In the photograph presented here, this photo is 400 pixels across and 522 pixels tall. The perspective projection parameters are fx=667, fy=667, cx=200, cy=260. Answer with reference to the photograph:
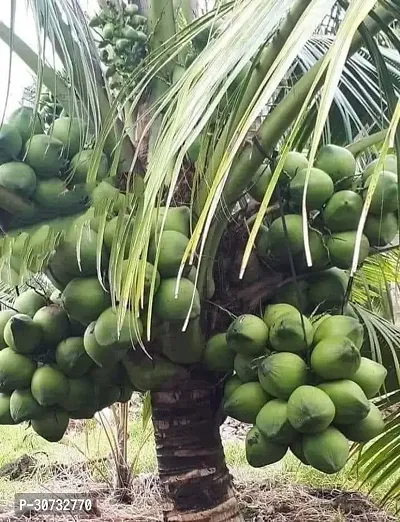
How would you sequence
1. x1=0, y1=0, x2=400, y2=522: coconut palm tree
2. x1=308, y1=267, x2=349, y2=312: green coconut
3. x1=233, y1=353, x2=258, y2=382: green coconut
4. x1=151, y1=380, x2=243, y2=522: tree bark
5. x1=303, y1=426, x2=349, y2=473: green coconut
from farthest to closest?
x1=151, y1=380, x2=243, y2=522: tree bark
x1=308, y1=267, x2=349, y2=312: green coconut
x1=233, y1=353, x2=258, y2=382: green coconut
x1=303, y1=426, x2=349, y2=473: green coconut
x1=0, y1=0, x2=400, y2=522: coconut palm tree

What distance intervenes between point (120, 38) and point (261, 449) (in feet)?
2.57

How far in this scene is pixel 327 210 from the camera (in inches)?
45.0

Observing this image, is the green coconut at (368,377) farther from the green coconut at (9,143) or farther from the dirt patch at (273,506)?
the dirt patch at (273,506)

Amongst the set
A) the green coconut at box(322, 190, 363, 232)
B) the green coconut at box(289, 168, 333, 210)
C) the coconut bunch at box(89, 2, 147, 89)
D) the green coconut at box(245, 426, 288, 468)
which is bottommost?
the green coconut at box(245, 426, 288, 468)

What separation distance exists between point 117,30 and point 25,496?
2389 mm

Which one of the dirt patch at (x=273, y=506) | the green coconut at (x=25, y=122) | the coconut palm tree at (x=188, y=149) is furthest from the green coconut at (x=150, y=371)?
the dirt patch at (x=273, y=506)

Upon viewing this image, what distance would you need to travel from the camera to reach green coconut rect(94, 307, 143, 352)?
1.07 meters

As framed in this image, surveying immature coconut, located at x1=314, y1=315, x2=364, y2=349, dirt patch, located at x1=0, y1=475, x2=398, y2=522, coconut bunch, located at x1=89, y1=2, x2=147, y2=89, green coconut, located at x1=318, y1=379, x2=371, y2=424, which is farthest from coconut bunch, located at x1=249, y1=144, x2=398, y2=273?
dirt patch, located at x1=0, y1=475, x2=398, y2=522

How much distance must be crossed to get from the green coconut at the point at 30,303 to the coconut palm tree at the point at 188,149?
0.44 feet

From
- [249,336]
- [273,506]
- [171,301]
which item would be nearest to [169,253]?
[171,301]

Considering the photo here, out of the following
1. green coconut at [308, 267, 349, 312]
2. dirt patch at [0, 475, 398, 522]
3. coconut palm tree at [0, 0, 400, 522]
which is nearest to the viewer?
coconut palm tree at [0, 0, 400, 522]

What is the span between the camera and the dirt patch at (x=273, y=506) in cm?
246

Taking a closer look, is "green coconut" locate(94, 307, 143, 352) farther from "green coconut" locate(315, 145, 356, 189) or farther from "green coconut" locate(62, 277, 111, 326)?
"green coconut" locate(315, 145, 356, 189)

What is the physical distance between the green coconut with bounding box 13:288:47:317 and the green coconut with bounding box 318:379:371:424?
0.61 m
